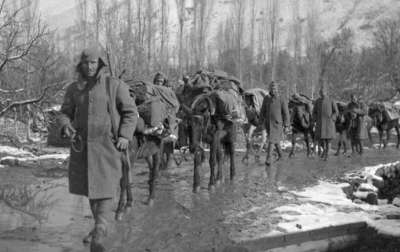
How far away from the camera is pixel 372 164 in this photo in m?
18.6

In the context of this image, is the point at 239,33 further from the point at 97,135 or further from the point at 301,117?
the point at 97,135

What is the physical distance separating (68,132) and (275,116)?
1003 cm

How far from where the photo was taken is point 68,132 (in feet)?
20.1

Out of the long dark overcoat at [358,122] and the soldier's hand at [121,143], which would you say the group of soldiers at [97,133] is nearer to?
the soldier's hand at [121,143]

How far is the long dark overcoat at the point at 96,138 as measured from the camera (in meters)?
6.06

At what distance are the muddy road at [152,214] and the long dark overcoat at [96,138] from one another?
0.94m

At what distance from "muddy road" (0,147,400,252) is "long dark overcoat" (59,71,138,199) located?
94 centimetres

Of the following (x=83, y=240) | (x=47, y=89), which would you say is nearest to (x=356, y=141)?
(x=47, y=89)

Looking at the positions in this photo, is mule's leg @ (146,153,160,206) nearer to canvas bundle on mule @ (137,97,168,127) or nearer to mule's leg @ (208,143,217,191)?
canvas bundle on mule @ (137,97,168,127)

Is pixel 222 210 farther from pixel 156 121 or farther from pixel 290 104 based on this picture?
pixel 290 104

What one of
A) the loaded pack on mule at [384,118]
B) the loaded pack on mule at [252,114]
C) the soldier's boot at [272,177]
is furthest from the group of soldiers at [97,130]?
the loaded pack on mule at [384,118]

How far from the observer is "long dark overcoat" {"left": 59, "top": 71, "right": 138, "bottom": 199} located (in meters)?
6.06

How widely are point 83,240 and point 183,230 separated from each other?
149 cm

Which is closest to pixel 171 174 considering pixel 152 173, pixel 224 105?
pixel 224 105
